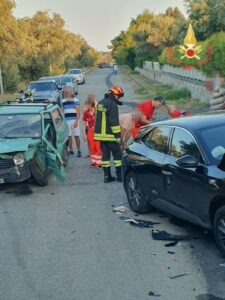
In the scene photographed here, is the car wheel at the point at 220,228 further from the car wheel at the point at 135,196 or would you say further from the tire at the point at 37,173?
the tire at the point at 37,173

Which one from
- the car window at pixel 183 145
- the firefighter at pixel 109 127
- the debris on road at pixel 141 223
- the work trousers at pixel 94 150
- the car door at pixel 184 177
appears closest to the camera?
the car door at pixel 184 177

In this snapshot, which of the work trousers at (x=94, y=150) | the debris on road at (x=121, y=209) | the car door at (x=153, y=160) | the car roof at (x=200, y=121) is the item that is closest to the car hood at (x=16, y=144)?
the work trousers at (x=94, y=150)

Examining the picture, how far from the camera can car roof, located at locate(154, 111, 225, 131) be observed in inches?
260

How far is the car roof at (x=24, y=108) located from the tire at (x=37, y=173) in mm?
1767

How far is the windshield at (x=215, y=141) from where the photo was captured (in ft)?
19.9

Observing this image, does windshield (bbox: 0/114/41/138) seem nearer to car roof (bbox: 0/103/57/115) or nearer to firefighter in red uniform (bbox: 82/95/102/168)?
car roof (bbox: 0/103/57/115)

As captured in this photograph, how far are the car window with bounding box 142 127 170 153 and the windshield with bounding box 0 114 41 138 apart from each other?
10.2 feet

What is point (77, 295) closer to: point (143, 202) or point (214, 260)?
point (214, 260)

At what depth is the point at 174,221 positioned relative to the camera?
738cm

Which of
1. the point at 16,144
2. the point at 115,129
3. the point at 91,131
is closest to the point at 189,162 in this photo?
the point at 115,129

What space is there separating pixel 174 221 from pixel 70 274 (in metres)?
2.22

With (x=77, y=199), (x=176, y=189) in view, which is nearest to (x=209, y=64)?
(x=77, y=199)

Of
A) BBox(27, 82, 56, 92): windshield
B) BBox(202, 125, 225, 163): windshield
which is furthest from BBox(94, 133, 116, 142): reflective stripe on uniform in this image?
BBox(27, 82, 56, 92): windshield

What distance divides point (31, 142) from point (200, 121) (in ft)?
13.1
